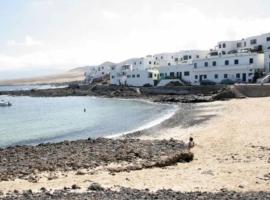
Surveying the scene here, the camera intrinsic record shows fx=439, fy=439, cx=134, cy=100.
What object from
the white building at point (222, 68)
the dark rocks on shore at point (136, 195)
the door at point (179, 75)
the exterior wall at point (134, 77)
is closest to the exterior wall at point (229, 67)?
the white building at point (222, 68)

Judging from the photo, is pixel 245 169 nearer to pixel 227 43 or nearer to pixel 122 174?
pixel 122 174

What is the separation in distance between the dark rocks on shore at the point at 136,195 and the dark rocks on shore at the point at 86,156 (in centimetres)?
400

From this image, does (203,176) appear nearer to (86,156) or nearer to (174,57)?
(86,156)

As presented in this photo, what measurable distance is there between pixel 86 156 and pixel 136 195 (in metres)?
9.27

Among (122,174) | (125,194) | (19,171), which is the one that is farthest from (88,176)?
(125,194)

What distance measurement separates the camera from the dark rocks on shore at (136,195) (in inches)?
519

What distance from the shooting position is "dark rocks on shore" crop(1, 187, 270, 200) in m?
13.2

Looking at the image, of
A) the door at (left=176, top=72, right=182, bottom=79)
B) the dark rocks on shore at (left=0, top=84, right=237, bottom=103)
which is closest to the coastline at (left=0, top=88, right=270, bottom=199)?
the dark rocks on shore at (left=0, top=84, right=237, bottom=103)

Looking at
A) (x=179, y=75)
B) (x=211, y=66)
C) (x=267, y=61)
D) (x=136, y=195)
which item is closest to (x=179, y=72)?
(x=179, y=75)

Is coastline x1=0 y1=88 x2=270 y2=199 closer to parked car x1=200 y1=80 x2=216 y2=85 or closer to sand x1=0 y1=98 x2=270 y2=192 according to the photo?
sand x1=0 y1=98 x2=270 y2=192

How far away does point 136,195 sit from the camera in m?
13.8

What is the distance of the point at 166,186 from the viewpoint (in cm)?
1574

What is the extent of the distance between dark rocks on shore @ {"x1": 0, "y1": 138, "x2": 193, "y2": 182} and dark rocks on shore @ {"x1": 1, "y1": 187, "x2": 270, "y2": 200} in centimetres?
400

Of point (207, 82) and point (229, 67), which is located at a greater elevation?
point (229, 67)
